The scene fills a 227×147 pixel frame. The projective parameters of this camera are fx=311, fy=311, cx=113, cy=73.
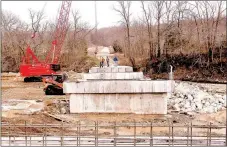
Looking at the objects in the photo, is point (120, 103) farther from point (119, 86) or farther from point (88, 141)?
point (88, 141)

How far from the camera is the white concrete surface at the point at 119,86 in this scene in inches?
565

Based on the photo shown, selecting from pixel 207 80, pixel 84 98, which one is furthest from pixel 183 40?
pixel 84 98

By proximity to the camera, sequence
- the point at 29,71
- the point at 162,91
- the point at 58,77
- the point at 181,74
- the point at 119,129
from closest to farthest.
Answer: the point at 119,129, the point at 162,91, the point at 58,77, the point at 29,71, the point at 181,74

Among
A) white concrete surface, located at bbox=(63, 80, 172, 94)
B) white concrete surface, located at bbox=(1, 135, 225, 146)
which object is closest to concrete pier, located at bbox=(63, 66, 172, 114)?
white concrete surface, located at bbox=(63, 80, 172, 94)

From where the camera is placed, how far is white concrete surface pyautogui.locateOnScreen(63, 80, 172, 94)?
14344 millimetres

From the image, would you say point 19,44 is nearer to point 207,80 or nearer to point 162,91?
point 207,80

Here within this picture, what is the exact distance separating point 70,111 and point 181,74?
18234 mm

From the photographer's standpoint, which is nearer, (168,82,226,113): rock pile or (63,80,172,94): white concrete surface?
(63,80,172,94): white concrete surface

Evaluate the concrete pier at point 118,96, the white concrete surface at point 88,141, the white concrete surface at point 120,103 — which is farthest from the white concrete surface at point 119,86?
the white concrete surface at point 88,141

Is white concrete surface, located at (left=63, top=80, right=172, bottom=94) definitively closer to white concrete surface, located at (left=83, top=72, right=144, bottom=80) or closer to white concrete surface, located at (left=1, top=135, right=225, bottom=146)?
white concrete surface, located at (left=83, top=72, right=144, bottom=80)

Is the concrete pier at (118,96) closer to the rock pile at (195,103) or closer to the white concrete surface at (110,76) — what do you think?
the rock pile at (195,103)

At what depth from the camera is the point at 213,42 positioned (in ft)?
105

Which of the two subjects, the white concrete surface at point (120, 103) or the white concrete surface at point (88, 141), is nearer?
the white concrete surface at point (88, 141)

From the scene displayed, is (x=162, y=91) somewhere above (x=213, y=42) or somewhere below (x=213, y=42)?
below
